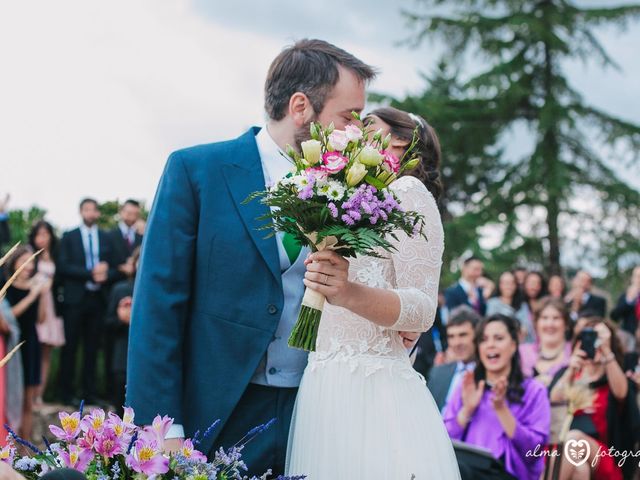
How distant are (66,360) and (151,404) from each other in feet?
24.2

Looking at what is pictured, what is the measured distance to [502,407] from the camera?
5.91 metres

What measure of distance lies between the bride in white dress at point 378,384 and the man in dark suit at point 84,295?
23.9 feet

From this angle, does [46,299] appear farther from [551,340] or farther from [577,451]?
[577,451]

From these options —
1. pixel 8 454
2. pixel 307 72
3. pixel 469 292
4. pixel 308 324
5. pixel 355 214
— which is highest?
pixel 307 72

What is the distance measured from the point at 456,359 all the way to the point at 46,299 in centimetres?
464

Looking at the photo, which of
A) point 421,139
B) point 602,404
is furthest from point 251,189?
point 602,404

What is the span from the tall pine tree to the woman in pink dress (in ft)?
38.9

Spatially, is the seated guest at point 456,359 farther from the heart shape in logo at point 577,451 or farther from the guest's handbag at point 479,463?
the guest's handbag at point 479,463

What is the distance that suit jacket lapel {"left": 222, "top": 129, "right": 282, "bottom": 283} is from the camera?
282 centimetres

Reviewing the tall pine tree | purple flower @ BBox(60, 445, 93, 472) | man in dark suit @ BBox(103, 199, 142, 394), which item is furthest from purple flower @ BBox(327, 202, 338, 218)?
the tall pine tree

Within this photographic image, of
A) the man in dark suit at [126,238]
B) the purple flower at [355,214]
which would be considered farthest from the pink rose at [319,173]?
the man in dark suit at [126,238]

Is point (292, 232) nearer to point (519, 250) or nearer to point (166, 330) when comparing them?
point (166, 330)

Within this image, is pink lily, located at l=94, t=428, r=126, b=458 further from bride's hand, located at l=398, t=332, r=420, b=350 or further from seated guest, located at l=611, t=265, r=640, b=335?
seated guest, located at l=611, t=265, r=640, b=335

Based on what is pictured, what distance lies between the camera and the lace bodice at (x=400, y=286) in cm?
272
